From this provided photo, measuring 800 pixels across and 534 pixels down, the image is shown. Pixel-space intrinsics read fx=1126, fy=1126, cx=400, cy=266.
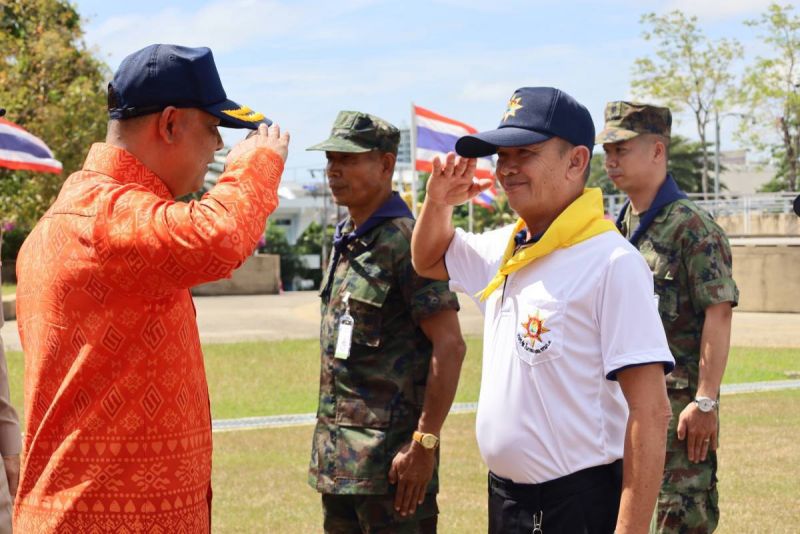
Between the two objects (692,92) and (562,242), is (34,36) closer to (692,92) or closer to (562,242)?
(692,92)

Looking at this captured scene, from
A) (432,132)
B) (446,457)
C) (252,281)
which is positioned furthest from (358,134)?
(252,281)

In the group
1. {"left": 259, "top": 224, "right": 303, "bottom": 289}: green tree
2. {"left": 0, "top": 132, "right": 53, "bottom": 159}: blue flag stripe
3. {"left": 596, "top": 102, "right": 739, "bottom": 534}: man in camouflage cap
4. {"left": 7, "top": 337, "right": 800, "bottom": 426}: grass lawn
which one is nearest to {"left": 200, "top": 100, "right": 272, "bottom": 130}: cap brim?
{"left": 596, "top": 102, "right": 739, "bottom": 534}: man in camouflage cap

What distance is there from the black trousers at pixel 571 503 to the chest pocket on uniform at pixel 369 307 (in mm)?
1337

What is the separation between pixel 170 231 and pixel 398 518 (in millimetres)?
2153

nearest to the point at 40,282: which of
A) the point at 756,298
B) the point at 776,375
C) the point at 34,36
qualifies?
the point at 776,375

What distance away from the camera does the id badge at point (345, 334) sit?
443cm

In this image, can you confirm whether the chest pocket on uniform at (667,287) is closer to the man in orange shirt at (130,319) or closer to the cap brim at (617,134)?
the cap brim at (617,134)

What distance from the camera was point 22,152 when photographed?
18.5 meters

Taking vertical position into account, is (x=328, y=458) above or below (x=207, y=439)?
below

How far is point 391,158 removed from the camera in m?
4.79

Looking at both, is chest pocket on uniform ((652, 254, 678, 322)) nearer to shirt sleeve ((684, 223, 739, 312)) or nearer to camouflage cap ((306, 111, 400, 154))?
shirt sleeve ((684, 223, 739, 312))

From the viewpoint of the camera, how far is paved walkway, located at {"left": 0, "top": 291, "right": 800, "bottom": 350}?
61.9 ft

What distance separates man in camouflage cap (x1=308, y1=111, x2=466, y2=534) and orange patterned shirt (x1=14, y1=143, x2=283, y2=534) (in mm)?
1677

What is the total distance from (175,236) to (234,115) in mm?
432
